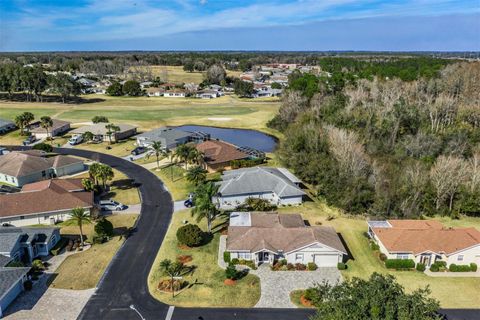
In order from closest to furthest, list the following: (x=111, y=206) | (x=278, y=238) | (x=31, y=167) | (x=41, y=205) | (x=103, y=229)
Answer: (x=278, y=238), (x=103, y=229), (x=41, y=205), (x=111, y=206), (x=31, y=167)

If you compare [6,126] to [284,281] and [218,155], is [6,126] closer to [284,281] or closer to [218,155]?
[218,155]

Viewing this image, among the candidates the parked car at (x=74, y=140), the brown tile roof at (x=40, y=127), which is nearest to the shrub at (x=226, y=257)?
the parked car at (x=74, y=140)

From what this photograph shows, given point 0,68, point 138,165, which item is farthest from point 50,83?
point 138,165

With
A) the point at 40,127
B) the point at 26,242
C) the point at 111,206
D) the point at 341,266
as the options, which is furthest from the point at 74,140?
the point at 341,266

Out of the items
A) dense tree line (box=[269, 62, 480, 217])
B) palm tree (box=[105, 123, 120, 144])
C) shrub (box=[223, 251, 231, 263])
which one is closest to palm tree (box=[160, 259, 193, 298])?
shrub (box=[223, 251, 231, 263])

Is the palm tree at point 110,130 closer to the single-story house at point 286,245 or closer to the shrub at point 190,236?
the shrub at point 190,236

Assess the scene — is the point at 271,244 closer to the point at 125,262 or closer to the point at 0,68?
the point at 125,262
